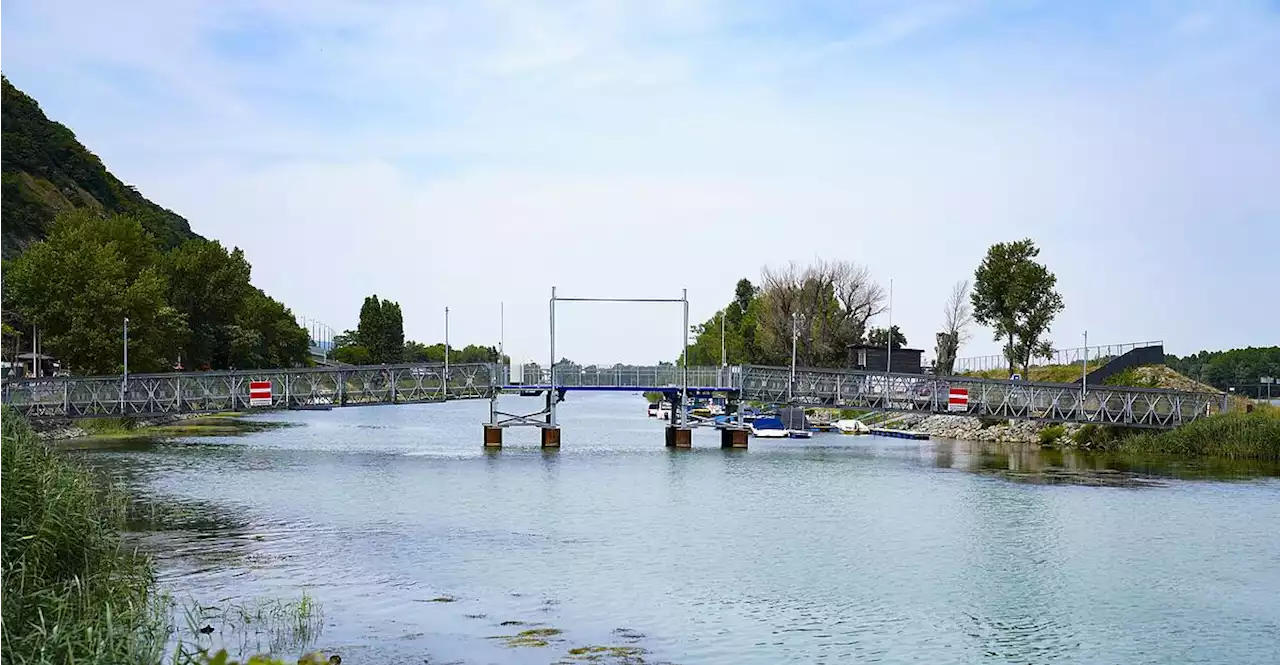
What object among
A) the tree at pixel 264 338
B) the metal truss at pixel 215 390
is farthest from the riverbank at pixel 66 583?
the tree at pixel 264 338

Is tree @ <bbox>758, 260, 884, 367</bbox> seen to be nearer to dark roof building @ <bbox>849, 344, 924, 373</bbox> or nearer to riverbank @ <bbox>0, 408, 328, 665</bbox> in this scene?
dark roof building @ <bbox>849, 344, 924, 373</bbox>

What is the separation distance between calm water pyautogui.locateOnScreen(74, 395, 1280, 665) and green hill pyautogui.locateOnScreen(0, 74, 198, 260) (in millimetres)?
88764

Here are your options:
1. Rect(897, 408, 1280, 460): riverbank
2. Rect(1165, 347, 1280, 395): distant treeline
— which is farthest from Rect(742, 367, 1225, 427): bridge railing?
Rect(1165, 347, 1280, 395): distant treeline

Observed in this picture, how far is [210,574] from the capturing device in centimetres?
3225

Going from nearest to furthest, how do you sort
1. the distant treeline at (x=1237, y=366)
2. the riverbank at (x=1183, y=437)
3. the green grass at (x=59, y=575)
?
the green grass at (x=59, y=575) → the riverbank at (x=1183, y=437) → the distant treeline at (x=1237, y=366)

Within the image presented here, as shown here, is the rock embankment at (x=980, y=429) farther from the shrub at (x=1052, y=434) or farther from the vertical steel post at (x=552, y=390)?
the vertical steel post at (x=552, y=390)

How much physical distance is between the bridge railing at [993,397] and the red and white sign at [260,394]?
31796mm

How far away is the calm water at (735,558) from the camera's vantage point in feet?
88.4

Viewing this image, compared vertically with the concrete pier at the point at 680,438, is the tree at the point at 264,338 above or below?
above

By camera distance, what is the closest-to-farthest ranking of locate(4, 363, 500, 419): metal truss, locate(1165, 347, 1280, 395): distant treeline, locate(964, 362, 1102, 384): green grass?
locate(4, 363, 500, 419): metal truss, locate(964, 362, 1102, 384): green grass, locate(1165, 347, 1280, 395): distant treeline

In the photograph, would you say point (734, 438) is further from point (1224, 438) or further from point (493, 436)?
point (1224, 438)

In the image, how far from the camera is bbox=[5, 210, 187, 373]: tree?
328ft

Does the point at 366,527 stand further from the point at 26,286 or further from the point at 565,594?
the point at 26,286

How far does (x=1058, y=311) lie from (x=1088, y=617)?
8439cm
